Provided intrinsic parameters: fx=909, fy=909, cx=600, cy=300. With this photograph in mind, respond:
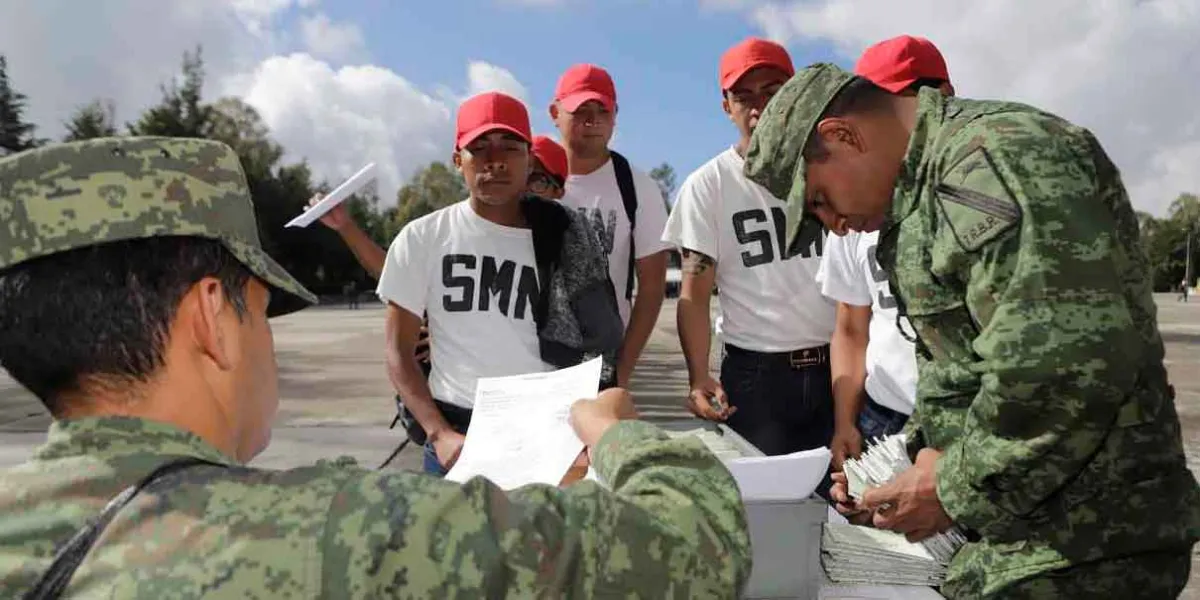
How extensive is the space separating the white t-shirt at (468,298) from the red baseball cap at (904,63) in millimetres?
1077

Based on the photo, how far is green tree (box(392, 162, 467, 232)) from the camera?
59.8m

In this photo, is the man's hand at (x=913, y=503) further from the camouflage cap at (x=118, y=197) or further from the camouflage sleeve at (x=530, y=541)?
the camouflage cap at (x=118, y=197)

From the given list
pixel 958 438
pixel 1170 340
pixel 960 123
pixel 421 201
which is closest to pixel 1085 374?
pixel 958 438

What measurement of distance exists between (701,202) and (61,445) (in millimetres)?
2161

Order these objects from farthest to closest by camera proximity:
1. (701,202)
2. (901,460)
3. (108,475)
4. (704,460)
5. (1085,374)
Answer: (701,202) < (901,460) < (1085,374) < (704,460) < (108,475)

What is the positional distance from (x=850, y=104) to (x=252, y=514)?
47.1 inches

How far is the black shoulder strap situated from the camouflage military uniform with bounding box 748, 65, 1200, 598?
1039mm

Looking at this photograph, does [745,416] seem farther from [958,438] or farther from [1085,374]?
[1085,374]

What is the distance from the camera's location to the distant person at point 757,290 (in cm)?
281

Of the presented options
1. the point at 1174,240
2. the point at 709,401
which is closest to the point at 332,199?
the point at 709,401

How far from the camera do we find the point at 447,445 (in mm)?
2344

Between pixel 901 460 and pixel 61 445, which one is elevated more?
pixel 61 445

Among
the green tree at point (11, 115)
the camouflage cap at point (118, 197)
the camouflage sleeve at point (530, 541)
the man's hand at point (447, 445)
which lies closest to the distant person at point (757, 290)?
the man's hand at point (447, 445)

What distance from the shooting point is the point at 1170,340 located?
720 inches
